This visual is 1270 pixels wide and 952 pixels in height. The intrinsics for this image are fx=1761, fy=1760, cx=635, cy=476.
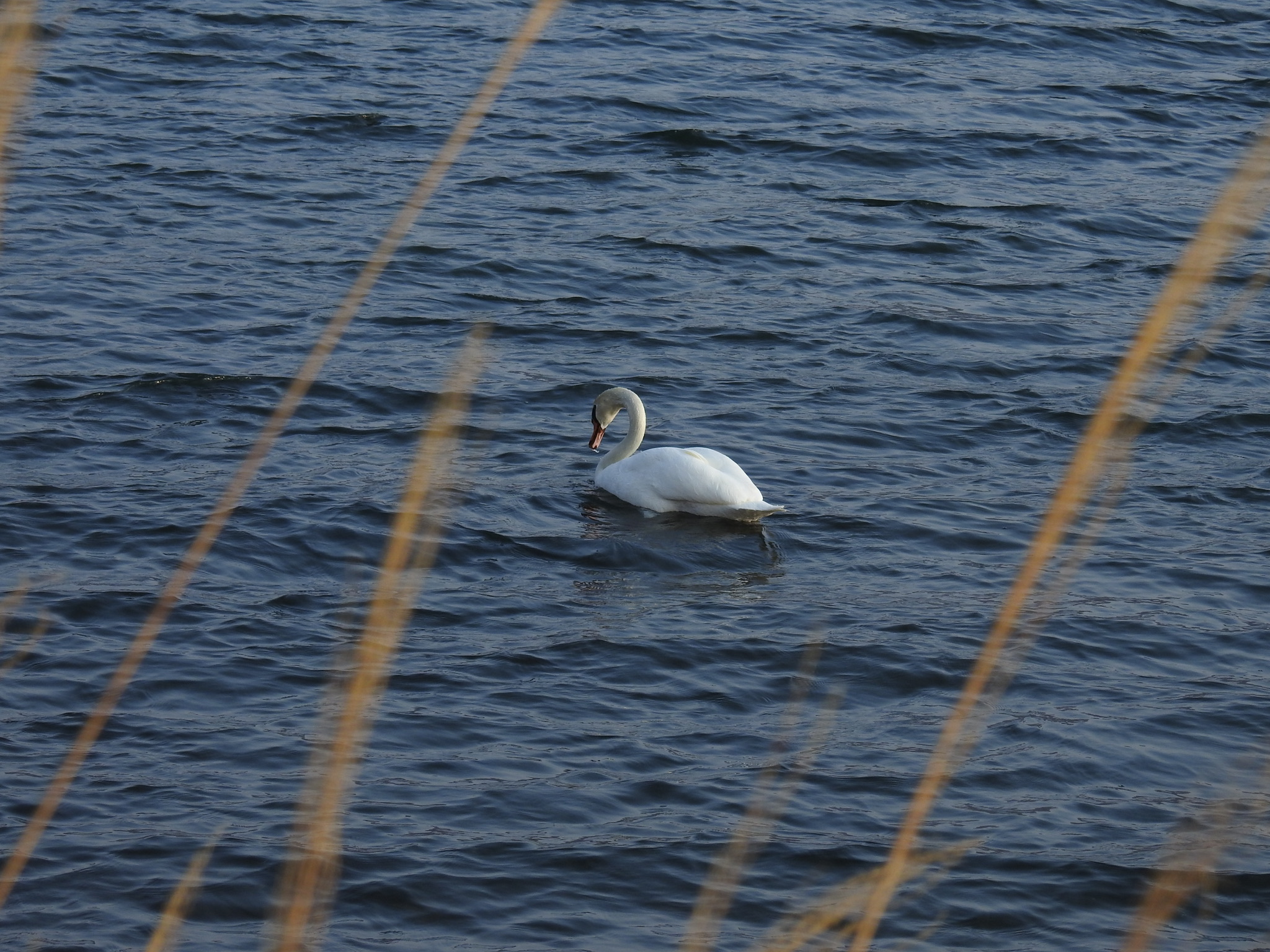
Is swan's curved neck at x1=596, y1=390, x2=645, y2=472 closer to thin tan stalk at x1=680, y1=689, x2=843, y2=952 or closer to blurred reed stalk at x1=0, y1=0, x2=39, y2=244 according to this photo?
thin tan stalk at x1=680, y1=689, x2=843, y2=952

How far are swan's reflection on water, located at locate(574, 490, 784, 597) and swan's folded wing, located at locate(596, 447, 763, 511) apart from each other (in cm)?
11

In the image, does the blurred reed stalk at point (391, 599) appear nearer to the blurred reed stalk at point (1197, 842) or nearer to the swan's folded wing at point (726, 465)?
the blurred reed stalk at point (1197, 842)

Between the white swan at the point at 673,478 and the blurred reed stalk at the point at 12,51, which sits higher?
the blurred reed stalk at the point at 12,51

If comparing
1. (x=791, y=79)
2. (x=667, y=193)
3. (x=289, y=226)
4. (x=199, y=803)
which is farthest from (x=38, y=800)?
(x=791, y=79)

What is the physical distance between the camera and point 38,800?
18.9ft

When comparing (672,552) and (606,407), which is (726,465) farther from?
(606,407)

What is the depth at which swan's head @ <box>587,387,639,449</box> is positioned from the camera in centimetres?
1013

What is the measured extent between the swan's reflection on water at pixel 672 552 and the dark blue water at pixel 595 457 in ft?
0.15

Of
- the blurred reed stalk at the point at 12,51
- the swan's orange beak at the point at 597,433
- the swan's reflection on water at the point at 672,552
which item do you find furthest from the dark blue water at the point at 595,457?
the blurred reed stalk at the point at 12,51

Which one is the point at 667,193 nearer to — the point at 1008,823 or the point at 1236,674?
the point at 1236,674

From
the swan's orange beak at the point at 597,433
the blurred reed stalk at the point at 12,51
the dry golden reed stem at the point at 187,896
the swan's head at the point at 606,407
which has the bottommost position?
the swan's orange beak at the point at 597,433

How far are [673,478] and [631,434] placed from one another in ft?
2.68

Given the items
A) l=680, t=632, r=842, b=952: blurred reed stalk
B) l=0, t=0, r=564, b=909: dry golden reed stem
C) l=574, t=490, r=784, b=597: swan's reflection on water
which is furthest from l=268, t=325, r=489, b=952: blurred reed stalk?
l=574, t=490, r=784, b=597: swan's reflection on water

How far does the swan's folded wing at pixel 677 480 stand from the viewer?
360 inches
